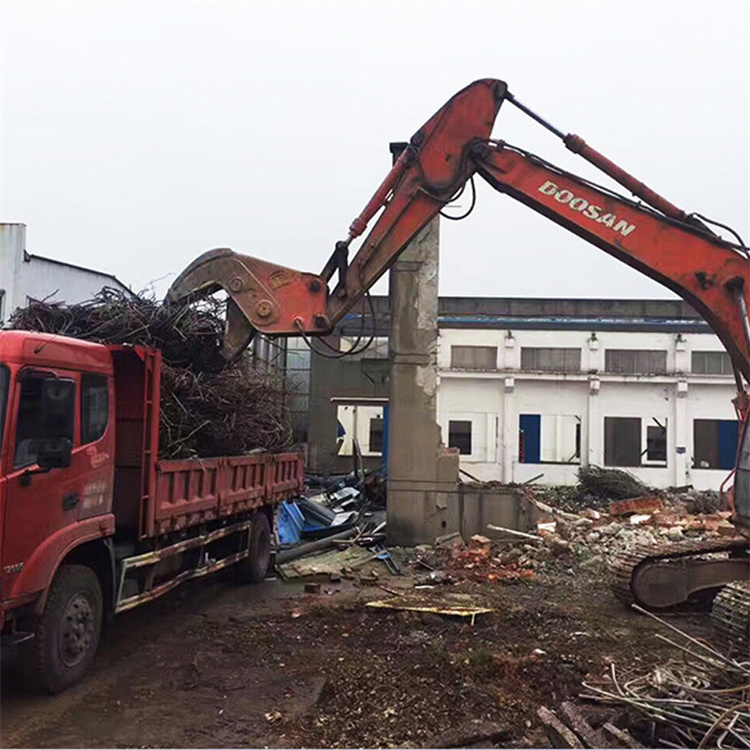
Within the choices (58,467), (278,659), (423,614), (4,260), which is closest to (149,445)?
(58,467)

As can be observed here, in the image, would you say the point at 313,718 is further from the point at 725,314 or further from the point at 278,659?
the point at 725,314

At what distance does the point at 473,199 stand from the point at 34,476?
194 inches

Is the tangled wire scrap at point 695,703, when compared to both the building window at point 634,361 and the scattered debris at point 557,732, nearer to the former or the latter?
the scattered debris at point 557,732

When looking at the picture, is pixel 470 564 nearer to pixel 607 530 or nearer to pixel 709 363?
pixel 607 530

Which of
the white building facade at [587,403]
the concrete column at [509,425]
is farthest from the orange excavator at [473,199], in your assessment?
the white building facade at [587,403]

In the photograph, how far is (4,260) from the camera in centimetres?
1948

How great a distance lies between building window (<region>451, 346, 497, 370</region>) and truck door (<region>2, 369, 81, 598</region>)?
1963cm

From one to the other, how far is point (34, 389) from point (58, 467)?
586 mm

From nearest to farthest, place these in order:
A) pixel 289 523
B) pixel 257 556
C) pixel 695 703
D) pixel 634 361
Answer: pixel 695 703 < pixel 257 556 < pixel 289 523 < pixel 634 361

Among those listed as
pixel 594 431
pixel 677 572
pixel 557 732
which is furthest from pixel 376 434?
pixel 557 732

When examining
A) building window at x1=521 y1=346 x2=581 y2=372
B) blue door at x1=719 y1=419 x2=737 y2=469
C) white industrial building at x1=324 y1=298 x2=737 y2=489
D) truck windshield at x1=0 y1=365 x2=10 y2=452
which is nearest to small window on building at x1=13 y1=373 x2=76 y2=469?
truck windshield at x1=0 y1=365 x2=10 y2=452

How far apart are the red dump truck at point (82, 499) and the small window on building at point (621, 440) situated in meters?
18.6

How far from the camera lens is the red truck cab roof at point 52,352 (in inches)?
203

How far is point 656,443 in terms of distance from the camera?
23.9 metres
